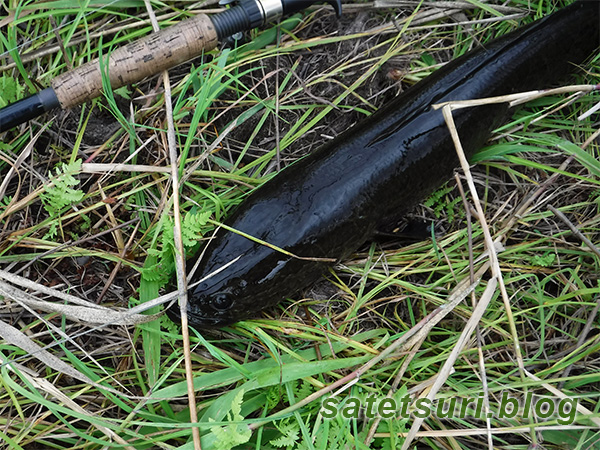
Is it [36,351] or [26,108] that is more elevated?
[26,108]

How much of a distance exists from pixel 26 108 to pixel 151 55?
69 cm

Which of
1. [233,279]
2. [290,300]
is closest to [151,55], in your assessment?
[233,279]

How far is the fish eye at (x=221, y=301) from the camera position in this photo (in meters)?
2.33

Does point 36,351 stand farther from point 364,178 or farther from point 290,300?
point 364,178

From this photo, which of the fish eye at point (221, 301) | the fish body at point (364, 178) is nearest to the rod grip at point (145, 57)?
the fish body at point (364, 178)

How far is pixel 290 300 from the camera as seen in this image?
264 centimetres

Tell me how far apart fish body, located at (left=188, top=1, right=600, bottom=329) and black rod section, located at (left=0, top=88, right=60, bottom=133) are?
3.66 ft

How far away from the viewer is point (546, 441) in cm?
243

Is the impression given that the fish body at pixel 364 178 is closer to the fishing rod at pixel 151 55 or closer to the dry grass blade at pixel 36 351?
the dry grass blade at pixel 36 351

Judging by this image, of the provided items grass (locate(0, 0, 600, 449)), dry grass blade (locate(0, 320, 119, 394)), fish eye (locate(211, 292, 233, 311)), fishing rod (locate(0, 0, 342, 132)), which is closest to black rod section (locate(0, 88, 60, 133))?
fishing rod (locate(0, 0, 342, 132))

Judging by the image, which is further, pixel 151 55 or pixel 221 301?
pixel 151 55

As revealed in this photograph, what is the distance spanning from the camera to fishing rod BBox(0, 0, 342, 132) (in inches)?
99.2

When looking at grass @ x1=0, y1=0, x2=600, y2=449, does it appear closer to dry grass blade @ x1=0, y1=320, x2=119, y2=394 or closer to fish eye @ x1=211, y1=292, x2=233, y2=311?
dry grass blade @ x1=0, y1=320, x2=119, y2=394

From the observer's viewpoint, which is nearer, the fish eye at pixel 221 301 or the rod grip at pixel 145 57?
the fish eye at pixel 221 301
